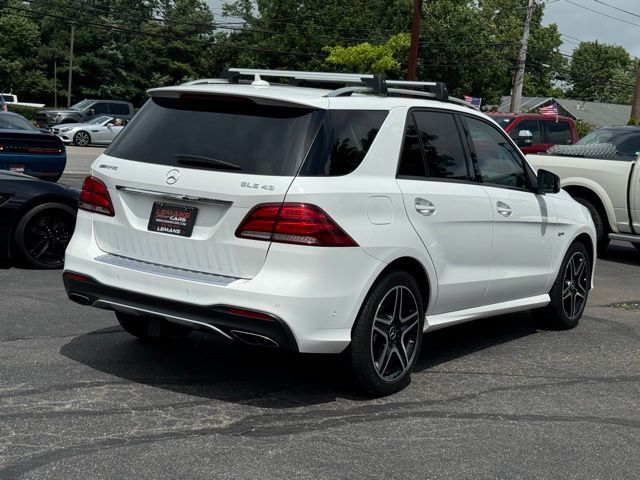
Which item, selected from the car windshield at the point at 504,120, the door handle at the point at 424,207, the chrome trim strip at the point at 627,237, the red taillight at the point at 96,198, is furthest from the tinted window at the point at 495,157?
the car windshield at the point at 504,120

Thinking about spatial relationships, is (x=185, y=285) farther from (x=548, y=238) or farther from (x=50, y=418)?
(x=548, y=238)

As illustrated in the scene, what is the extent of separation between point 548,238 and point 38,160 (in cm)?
917

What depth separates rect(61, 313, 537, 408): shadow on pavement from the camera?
5254mm

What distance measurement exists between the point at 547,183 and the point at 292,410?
117 inches

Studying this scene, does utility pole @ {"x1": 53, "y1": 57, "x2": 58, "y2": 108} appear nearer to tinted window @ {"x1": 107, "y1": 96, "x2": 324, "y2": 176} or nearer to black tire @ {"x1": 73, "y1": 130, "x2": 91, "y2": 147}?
black tire @ {"x1": 73, "y1": 130, "x2": 91, "y2": 147}

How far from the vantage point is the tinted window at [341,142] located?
4902mm

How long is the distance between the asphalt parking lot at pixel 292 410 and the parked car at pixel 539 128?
13302mm

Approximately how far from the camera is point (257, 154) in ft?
16.2

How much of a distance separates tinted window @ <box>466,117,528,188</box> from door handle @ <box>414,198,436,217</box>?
835 millimetres

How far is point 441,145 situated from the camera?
5879 millimetres

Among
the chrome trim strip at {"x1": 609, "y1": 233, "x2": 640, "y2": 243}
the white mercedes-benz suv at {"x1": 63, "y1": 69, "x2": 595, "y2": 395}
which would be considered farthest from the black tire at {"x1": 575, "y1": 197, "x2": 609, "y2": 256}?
the white mercedes-benz suv at {"x1": 63, "y1": 69, "x2": 595, "y2": 395}

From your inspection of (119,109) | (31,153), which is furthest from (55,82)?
(31,153)

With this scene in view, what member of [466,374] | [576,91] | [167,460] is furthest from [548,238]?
[576,91]

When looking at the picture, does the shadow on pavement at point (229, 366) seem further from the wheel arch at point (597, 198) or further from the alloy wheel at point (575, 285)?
the wheel arch at point (597, 198)
